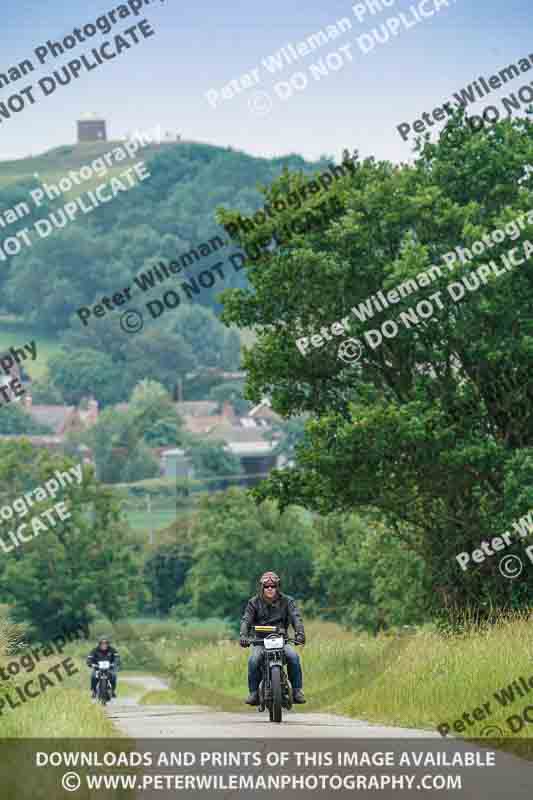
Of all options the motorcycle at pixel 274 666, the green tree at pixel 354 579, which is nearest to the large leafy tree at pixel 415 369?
the motorcycle at pixel 274 666

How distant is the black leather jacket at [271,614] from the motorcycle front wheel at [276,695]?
0.40m

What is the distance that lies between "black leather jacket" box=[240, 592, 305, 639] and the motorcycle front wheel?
40cm

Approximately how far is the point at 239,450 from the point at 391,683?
17620cm

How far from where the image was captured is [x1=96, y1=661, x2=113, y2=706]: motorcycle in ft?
93.2

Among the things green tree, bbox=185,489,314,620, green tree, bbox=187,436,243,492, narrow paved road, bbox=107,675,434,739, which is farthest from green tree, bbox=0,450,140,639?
narrow paved road, bbox=107,675,434,739

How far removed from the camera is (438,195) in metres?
34.6

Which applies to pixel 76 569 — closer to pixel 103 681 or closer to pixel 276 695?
pixel 103 681

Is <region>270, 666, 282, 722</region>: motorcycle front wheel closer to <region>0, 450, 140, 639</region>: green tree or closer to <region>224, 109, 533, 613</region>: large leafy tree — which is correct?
<region>224, 109, 533, 613</region>: large leafy tree

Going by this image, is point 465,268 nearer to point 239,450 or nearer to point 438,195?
point 438,195

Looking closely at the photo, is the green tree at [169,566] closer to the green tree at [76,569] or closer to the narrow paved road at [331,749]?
the green tree at [76,569]

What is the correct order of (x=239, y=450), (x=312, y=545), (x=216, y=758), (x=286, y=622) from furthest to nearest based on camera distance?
1. (x=239, y=450)
2. (x=312, y=545)
3. (x=286, y=622)
4. (x=216, y=758)

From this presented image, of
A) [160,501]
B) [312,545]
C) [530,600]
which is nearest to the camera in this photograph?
[530,600]

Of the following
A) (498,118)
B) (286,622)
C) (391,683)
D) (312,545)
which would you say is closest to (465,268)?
(498,118)

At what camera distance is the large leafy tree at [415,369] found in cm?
3212
